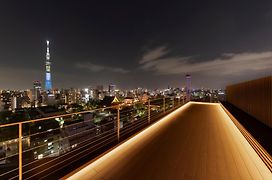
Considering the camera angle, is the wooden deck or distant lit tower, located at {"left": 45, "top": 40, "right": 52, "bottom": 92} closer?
the wooden deck

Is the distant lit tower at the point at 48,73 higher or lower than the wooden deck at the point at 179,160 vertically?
higher

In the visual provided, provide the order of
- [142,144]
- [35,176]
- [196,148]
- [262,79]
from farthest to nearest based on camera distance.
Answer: [262,79] → [142,144] → [196,148] → [35,176]

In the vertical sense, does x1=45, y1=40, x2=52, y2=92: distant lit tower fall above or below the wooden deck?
above

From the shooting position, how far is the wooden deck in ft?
7.39

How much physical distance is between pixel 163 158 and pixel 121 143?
934 millimetres

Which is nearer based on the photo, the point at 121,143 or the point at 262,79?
the point at 121,143

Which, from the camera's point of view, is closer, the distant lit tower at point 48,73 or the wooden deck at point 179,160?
the wooden deck at point 179,160

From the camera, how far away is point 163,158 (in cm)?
279

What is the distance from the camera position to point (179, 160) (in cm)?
272

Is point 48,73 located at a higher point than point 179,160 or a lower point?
higher

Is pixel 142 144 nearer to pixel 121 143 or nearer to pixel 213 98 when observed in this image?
pixel 121 143

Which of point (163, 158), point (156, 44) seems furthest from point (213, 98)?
point (163, 158)

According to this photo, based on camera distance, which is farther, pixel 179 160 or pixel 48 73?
pixel 48 73

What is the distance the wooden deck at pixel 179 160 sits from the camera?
225cm
